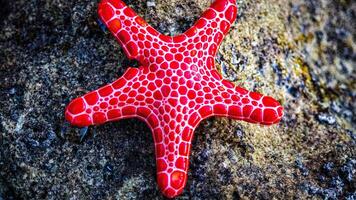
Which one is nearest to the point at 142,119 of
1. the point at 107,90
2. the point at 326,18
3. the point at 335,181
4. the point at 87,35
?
the point at 107,90

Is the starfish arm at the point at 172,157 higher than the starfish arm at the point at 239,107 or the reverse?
the reverse

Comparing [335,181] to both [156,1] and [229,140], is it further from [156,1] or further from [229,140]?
[156,1]

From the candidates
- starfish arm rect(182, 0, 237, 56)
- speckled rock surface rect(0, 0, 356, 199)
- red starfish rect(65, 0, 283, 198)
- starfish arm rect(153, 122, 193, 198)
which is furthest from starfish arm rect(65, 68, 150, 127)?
starfish arm rect(182, 0, 237, 56)

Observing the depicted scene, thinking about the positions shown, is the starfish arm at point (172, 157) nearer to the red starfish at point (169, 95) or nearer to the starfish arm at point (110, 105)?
the red starfish at point (169, 95)

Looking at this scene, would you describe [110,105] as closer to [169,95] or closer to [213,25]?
[169,95]

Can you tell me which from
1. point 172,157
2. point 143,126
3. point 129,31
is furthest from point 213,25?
point 172,157

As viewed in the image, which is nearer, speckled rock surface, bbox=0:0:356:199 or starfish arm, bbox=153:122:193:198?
starfish arm, bbox=153:122:193:198

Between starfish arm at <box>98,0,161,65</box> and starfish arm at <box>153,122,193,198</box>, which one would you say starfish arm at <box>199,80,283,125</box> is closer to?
starfish arm at <box>153,122,193,198</box>

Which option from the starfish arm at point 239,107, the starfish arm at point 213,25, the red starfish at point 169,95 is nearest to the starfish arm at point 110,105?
the red starfish at point 169,95
